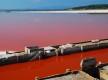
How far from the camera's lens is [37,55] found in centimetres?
2503

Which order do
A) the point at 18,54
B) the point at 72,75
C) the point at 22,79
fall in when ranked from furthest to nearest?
the point at 18,54, the point at 22,79, the point at 72,75

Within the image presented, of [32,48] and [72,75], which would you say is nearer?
[72,75]

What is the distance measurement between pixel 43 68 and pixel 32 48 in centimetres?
352

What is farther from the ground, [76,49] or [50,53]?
[76,49]

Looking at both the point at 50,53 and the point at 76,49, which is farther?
the point at 76,49

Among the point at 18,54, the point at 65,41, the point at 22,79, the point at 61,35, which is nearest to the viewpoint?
the point at 22,79

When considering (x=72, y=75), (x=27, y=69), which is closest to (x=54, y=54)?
(x=27, y=69)

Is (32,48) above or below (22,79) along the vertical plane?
above

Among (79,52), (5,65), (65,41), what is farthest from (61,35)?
(5,65)

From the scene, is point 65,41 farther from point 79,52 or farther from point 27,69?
point 27,69

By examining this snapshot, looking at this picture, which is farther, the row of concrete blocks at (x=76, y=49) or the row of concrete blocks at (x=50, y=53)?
the row of concrete blocks at (x=76, y=49)

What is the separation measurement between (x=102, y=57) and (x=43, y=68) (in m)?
6.12

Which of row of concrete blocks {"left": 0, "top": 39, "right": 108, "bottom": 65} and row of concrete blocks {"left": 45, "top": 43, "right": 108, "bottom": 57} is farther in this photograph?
row of concrete blocks {"left": 45, "top": 43, "right": 108, "bottom": 57}

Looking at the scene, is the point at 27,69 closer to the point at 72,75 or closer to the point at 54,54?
the point at 54,54
